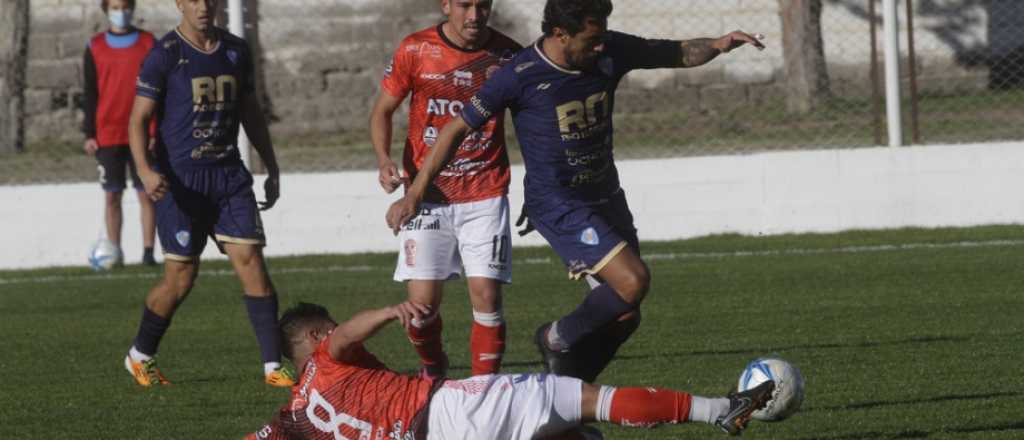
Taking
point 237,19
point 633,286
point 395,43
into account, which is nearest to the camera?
point 633,286

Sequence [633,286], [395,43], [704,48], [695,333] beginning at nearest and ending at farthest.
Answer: [633,286]
[704,48]
[695,333]
[395,43]

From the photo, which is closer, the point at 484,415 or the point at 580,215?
the point at 484,415

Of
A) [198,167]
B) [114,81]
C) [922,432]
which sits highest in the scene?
[114,81]

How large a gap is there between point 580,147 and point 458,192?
931 mm

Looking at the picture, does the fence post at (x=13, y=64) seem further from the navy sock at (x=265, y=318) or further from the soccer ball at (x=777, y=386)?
the soccer ball at (x=777, y=386)

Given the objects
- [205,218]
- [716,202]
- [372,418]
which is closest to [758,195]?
[716,202]

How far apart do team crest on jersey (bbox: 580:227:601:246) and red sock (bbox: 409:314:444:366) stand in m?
0.90

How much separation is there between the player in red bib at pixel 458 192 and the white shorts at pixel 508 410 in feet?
6.38

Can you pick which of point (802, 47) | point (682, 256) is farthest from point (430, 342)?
point (802, 47)

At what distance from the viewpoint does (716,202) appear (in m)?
14.2

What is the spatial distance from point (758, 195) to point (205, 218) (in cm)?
658

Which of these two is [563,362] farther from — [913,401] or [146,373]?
[146,373]

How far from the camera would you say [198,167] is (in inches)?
333

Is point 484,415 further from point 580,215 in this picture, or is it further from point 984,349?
point 984,349
